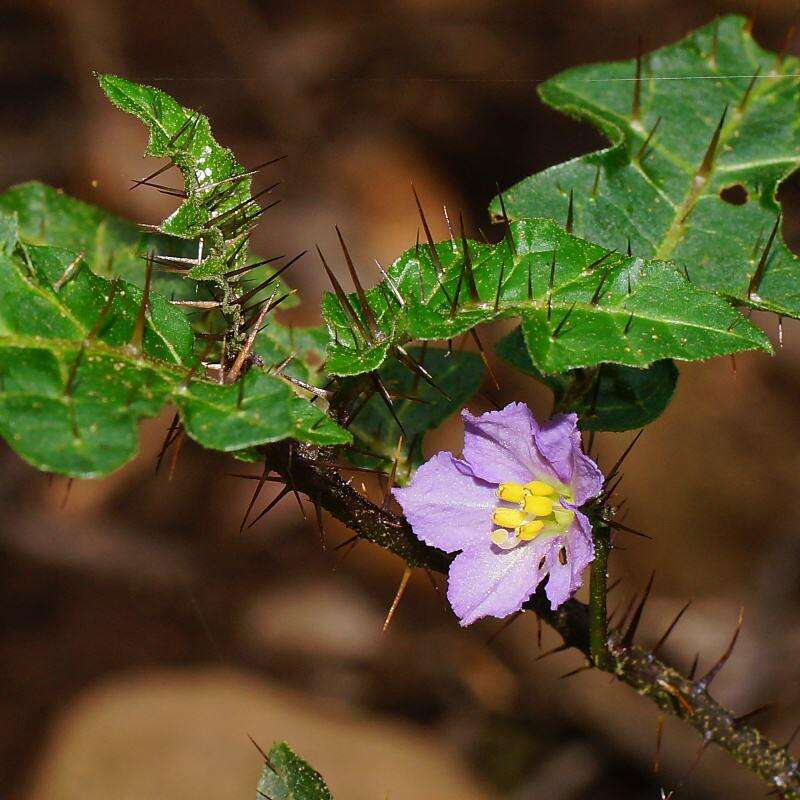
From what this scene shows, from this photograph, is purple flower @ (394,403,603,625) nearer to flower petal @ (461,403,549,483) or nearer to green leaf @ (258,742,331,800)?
flower petal @ (461,403,549,483)

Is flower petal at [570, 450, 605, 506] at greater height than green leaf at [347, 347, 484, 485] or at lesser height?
greater

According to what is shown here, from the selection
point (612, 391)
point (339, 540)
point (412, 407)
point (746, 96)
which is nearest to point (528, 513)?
point (612, 391)

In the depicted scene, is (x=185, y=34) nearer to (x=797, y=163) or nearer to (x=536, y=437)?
(x=797, y=163)

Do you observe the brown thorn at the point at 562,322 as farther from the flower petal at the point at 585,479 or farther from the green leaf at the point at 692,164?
the green leaf at the point at 692,164

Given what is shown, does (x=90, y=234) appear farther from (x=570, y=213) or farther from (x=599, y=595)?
(x=599, y=595)

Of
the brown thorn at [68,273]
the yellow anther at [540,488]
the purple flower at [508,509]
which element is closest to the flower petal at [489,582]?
the purple flower at [508,509]

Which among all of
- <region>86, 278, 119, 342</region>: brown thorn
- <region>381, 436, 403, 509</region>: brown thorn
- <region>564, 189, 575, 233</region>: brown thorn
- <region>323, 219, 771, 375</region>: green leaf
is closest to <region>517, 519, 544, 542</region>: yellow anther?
<region>381, 436, 403, 509</region>: brown thorn
